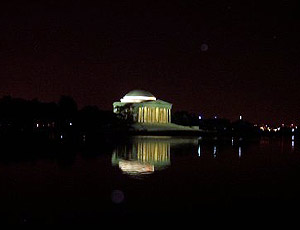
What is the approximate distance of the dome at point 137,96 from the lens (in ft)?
473

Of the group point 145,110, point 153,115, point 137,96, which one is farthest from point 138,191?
point 137,96

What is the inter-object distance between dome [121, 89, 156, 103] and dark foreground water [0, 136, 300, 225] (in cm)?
11319

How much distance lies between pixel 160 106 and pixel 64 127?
146ft

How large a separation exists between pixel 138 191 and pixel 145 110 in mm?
116354

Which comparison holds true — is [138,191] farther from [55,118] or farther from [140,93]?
[140,93]

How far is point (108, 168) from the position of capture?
27.5m

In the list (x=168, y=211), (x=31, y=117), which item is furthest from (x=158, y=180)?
(x=31, y=117)

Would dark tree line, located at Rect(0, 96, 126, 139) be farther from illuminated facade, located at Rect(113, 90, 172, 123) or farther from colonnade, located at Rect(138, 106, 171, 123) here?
colonnade, located at Rect(138, 106, 171, 123)

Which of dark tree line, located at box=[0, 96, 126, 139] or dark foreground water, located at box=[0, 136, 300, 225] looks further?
dark tree line, located at box=[0, 96, 126, 139]

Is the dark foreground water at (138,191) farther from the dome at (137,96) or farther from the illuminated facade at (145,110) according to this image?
the dome at (137,96)

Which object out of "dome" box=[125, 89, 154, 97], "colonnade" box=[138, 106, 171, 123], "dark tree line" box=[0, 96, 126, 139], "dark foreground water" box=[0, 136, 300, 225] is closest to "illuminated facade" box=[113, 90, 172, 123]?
"colonnade" box=[138, 106, 171, 123]

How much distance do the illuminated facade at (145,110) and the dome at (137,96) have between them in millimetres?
916

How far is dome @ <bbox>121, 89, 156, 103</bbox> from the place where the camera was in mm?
144250

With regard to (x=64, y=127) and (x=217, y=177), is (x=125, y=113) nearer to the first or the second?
(x=64, y=127)
